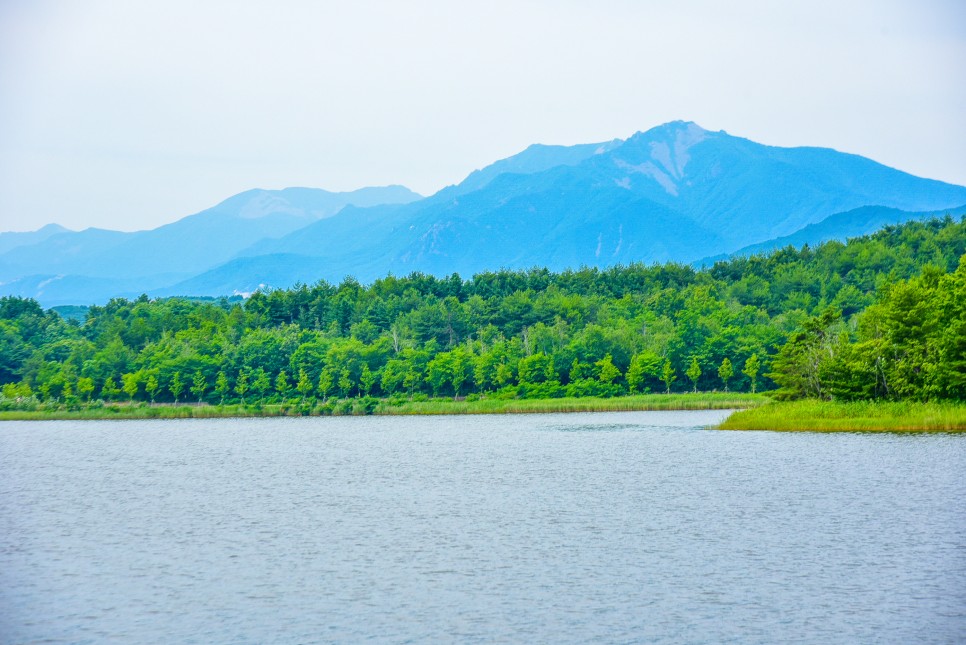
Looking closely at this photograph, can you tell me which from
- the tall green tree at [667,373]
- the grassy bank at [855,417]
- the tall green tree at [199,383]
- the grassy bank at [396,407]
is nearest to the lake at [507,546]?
the grassy bank at [855,417]

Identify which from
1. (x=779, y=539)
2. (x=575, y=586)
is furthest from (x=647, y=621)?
(x=779, y=539)

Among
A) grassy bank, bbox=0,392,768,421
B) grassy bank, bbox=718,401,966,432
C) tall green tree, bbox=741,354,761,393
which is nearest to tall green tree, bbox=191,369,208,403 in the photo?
grassy bank, bbox=0,392,768,421

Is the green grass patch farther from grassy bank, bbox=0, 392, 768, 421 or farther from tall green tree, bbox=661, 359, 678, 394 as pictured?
tall green tree, bbox=661, 359, 678, 394

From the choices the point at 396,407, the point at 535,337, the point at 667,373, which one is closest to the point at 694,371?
the point at 667,373

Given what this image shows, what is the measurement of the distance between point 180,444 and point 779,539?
61625 mm

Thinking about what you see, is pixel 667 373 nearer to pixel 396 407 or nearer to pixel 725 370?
pixel 725 370

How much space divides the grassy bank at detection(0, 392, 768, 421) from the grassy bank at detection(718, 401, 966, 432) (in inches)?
1021

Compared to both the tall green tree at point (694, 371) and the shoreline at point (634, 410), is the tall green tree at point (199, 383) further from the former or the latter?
the tall green tree at point (694, 371)

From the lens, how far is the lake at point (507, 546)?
91.4ft

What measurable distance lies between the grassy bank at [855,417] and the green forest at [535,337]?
2031 millimetres

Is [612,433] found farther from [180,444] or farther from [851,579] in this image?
[851,579]

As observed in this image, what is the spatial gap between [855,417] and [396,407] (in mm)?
63033

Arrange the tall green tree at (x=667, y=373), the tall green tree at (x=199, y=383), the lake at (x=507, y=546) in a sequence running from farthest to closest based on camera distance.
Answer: the tall green tree at (x=199, y=383)
the tall green tree at (x=667, y=373)
the lake at (x=507, y=546)

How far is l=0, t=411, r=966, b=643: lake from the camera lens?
27844 mm
